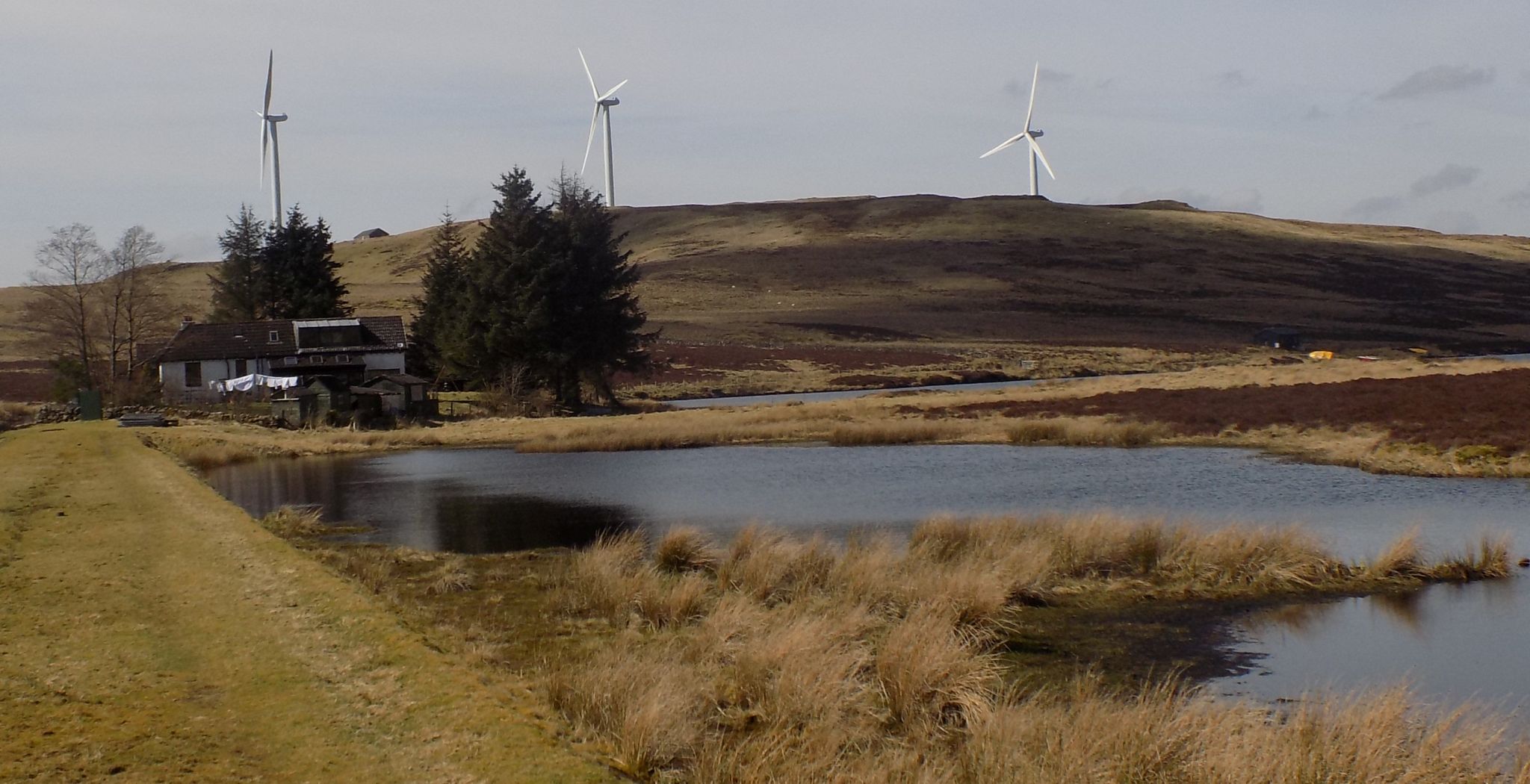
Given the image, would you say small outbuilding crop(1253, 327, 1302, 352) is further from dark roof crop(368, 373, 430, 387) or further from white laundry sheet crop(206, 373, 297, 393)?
white laundry sheet crop(206, 373, 297, 393)

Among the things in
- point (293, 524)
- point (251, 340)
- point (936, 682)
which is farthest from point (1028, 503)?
point (251, 340)

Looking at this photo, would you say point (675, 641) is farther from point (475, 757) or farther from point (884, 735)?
point (475, 757)

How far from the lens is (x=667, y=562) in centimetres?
2070

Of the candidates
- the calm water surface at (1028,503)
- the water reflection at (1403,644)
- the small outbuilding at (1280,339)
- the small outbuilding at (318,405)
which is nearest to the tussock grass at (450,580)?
the calm water surface at (1028,503)

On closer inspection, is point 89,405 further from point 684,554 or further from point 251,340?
point 684,554

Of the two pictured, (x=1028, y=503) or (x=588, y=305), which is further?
(x=588, y=305)

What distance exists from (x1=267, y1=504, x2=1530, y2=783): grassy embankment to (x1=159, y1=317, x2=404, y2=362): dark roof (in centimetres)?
6033

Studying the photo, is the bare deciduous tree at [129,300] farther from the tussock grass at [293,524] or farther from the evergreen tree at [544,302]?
the tussock grass at [293,524]

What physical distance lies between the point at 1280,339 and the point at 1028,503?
96.7 meters

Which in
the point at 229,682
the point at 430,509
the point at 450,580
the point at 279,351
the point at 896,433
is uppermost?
the point at 279,351

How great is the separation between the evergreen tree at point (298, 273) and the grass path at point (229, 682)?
7547 cm

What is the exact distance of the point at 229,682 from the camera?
11.5 metres

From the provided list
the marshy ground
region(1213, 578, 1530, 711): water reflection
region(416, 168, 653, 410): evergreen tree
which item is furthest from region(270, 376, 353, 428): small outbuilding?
region(1213, 578, 1530, 711): water reflection

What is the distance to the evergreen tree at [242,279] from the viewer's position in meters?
95.1
